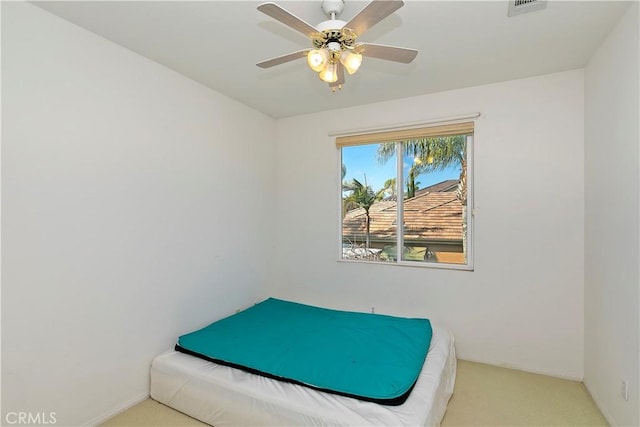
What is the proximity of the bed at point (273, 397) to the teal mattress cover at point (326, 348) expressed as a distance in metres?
0.04

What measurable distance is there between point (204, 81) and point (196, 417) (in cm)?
265

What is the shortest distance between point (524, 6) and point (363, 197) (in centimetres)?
213

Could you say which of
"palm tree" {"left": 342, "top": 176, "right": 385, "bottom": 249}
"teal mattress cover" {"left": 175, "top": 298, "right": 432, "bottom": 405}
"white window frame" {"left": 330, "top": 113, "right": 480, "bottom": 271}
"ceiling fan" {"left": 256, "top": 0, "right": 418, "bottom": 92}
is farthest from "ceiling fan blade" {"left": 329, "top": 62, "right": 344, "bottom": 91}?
"teal mattress cover" {"left": 175, "top": 298, "right": 432, "bottom": 405}

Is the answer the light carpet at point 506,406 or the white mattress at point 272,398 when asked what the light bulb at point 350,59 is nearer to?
the white mattress at point 272,398

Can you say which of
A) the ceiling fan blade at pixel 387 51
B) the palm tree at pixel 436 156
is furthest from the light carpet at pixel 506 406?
the ceiling fan blade at pixel 387 51

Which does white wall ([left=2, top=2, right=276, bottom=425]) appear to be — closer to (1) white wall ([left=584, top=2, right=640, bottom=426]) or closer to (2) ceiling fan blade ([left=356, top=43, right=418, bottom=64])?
(2) ceiling fan blade ([left=356, top=43, right=418, bottom=64])

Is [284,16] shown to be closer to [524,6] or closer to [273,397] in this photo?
Result: [524,6]

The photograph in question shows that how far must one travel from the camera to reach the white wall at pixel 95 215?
169 centimetres

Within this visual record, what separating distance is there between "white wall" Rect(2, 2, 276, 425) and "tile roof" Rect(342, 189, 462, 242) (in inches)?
66.1

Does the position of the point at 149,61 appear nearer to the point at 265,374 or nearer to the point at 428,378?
the point at 265,374

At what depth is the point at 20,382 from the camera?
1.69 meters

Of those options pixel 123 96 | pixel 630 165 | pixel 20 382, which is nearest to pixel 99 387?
pixel 20 382

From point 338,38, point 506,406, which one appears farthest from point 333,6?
point 506,406

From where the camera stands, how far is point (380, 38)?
6.70 feet
